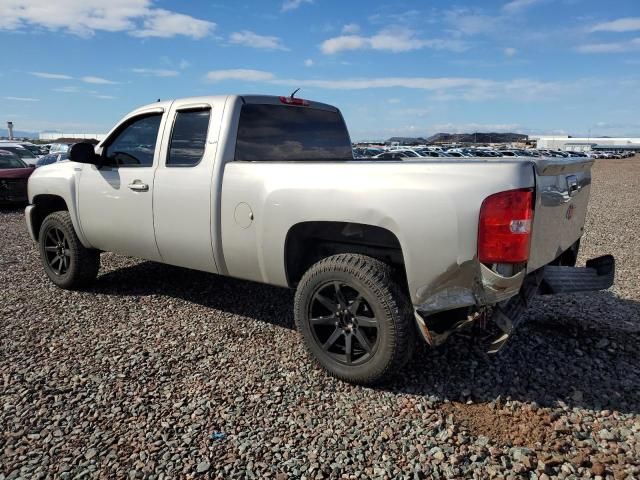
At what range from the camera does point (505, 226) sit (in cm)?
271

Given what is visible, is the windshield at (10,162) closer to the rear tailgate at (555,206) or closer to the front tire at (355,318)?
the front tire at (355,318)

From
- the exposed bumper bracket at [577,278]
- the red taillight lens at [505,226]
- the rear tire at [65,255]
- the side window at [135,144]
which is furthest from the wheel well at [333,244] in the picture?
the rear tire at [65,255]

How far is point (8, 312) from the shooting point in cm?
487

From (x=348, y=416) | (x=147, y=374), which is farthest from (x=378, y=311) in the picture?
(x=147, y=374)

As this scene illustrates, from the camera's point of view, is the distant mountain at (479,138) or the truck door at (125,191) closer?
the truck door at (125,191)

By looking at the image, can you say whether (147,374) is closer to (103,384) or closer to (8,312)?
(103,384)

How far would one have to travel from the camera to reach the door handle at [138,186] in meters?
4.37

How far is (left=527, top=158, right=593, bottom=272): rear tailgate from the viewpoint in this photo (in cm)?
289

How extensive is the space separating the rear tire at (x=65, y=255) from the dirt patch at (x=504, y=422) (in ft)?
13.1

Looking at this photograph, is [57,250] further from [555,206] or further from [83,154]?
[555,206]

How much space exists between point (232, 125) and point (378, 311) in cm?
192

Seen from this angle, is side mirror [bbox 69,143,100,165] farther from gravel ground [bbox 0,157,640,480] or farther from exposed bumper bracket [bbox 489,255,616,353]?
exposed bumper bracket [bbox 489,255,616,353]

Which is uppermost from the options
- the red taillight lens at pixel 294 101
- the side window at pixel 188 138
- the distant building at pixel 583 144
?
the red taillight lens at pixel 294 101

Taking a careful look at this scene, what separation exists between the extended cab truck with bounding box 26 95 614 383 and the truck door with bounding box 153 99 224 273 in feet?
0.04
